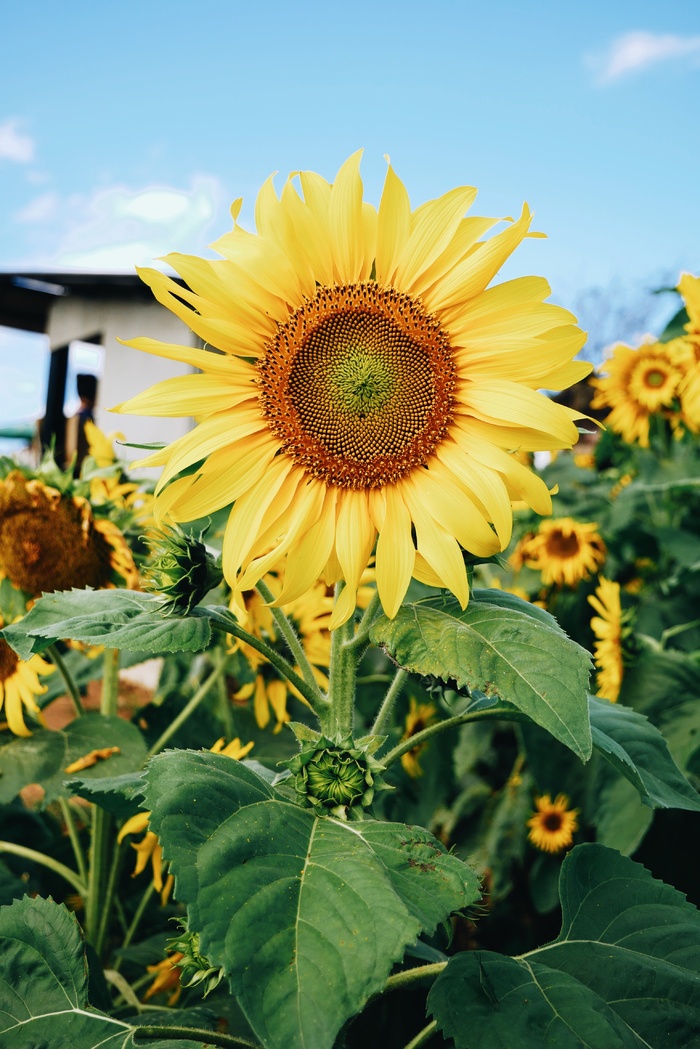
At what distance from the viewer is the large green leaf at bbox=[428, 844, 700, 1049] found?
0.93m

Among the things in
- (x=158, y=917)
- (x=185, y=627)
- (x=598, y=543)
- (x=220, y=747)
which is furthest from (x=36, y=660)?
(x=598, y=543)

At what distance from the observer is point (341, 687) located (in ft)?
3.64

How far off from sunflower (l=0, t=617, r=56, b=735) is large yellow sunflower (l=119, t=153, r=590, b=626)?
0.88m

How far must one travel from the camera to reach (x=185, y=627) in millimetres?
1052

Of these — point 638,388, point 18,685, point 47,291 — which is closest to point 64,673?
point 18,685

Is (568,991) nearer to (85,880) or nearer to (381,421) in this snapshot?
(381,421)

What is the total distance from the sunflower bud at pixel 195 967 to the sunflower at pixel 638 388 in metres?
2.62

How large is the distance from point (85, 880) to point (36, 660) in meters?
0.44

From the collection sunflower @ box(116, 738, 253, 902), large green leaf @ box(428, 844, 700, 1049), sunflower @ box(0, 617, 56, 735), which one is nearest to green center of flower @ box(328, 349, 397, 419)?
large green leaf @ box(428, 844, 700, 1049)

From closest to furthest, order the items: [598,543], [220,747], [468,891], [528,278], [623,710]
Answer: [468,891] → [528,278] → [623,710] → [220,747] → [598,543]

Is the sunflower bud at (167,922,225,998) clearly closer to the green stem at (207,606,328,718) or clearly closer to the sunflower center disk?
the green stem at (207,606,328,718)

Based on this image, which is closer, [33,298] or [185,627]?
[185,627]

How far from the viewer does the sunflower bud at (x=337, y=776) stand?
3.21 ft

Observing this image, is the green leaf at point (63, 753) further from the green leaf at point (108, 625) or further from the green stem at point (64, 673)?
the green leaf at point (108, 625)
